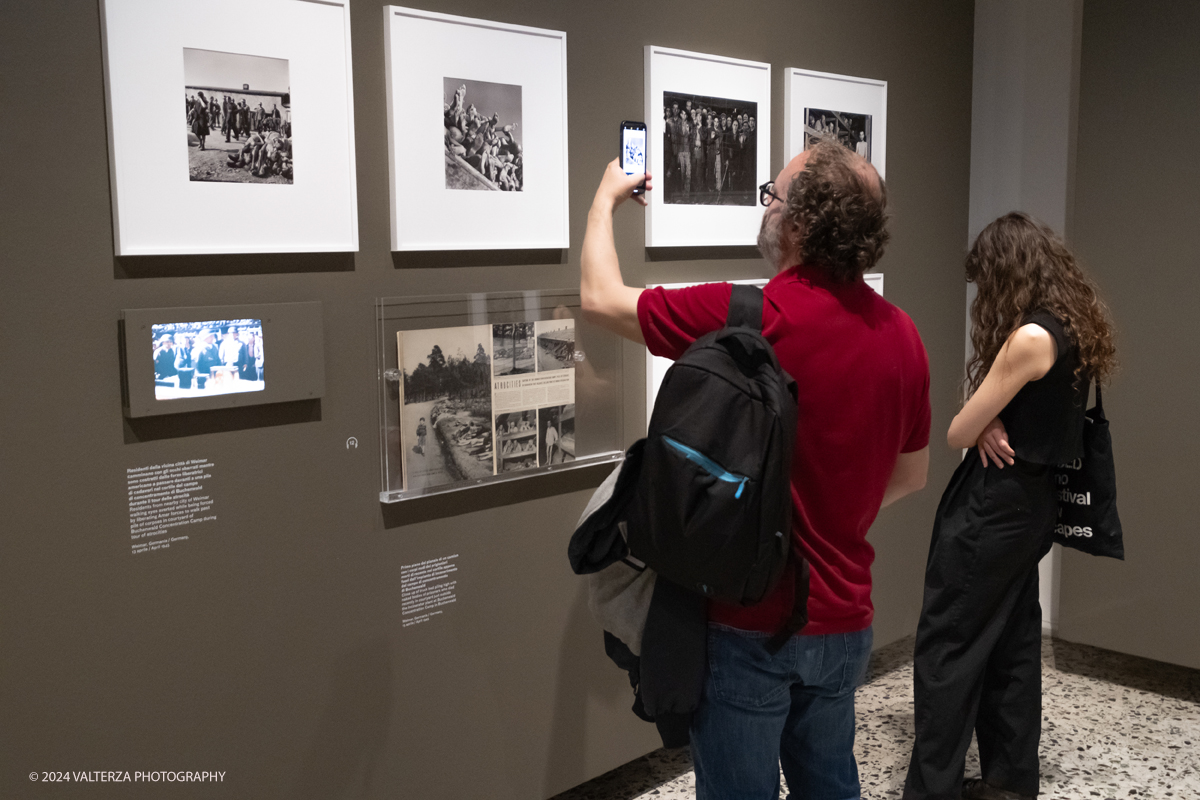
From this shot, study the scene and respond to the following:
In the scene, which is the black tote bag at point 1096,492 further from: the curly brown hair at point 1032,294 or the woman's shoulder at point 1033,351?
the woman's shoulder at point 1033,351

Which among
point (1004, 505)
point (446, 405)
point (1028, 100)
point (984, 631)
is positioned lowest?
point (984, 631)

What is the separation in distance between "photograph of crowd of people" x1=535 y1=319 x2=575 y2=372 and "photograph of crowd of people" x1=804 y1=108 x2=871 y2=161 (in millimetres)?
1252

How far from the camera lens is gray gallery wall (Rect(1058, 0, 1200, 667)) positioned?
13.0 ft

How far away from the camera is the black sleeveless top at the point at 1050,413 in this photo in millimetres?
2977

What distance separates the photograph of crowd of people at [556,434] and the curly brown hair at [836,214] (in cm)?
122

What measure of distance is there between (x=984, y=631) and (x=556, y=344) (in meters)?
1.63

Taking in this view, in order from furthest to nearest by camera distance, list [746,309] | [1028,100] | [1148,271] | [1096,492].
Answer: [1028,100] < [1148,271] < [1096,492] < [746,309]

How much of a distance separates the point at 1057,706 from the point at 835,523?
9.52 ft

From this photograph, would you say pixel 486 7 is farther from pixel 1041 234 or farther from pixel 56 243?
pixel 1041 234

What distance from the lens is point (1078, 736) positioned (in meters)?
3.96

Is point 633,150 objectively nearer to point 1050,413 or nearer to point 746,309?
point 746,309

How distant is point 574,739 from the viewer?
10.6 feet

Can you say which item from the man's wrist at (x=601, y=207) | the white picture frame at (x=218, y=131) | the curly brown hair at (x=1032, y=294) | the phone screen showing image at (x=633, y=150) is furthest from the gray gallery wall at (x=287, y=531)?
the curly brown hair at (x=1032, y=294)

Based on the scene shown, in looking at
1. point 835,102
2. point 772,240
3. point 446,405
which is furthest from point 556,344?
point 835,102
